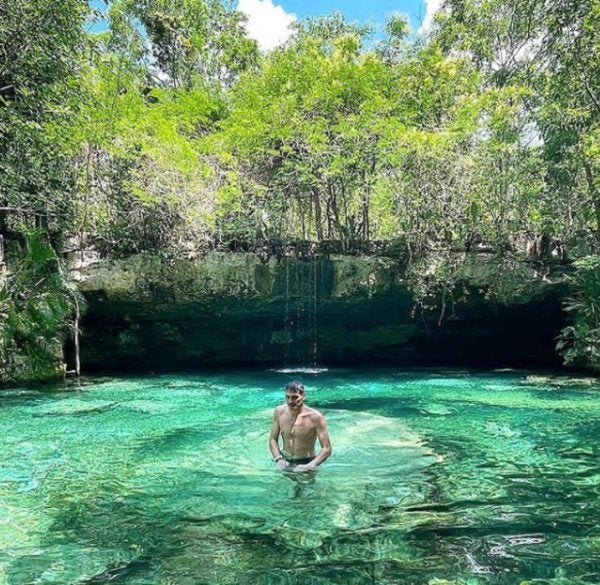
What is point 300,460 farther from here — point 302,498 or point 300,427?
point 302,498

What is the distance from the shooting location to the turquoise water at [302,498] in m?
4.03

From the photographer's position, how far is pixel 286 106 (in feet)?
48.5

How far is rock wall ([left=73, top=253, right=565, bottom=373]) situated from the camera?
51.9 ft

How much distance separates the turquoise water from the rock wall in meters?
5.59

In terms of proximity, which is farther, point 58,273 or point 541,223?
point 541,223

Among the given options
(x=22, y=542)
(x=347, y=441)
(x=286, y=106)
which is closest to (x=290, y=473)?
(x=347, y=441)

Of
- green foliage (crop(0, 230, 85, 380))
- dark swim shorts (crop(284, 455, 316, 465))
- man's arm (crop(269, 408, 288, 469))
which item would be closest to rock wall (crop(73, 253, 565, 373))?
green foliage (crop(0, 230, 85, 380))

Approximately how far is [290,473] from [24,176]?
9.75 m

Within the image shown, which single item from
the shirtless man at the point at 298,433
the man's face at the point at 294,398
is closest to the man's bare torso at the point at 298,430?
the shirtless man at the point at 298,433

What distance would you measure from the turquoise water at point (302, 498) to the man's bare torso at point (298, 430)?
0.29 metres

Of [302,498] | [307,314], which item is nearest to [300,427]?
[302,498]

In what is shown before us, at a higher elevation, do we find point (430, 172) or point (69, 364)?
point (430, 172)

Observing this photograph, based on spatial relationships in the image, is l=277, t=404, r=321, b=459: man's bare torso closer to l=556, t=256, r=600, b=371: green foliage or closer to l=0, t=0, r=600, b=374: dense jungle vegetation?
l=0, t=0, r=600, b=374: dense jungle vegetation

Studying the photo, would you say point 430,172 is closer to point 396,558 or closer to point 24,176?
point 24,176
